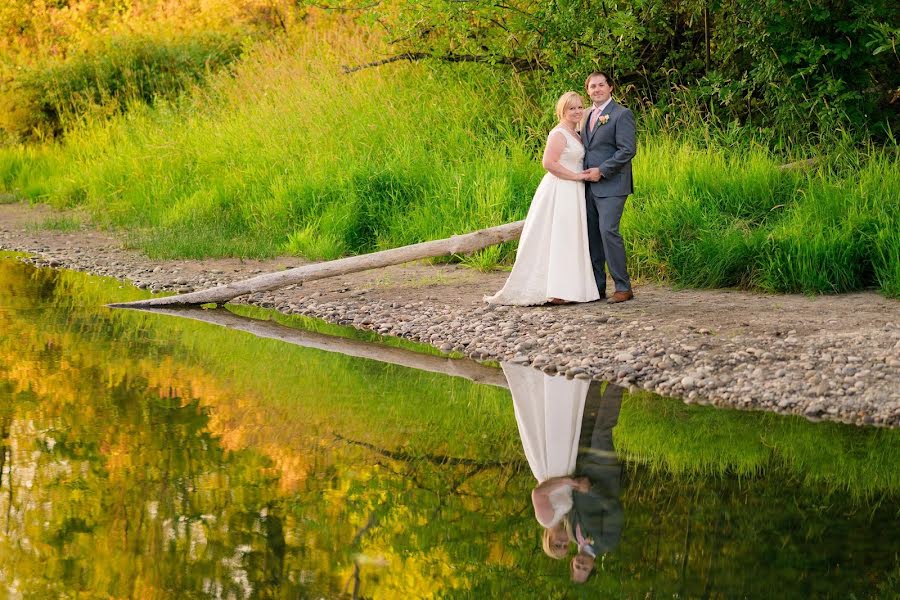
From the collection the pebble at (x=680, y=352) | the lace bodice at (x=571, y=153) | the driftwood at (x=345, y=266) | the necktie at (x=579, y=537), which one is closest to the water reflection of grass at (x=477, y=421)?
the pebble at (x=680, y=352)

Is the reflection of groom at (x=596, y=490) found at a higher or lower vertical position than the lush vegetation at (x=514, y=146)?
lower

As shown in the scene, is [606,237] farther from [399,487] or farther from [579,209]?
[399,487]

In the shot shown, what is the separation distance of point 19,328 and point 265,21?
15711 mm

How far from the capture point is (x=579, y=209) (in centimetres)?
1029

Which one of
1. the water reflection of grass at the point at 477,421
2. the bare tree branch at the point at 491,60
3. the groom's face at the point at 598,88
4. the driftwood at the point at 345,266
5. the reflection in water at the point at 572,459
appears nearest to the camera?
the reflection in water at the point at 572,459

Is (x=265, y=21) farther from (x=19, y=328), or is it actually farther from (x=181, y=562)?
(x=181, y=562)

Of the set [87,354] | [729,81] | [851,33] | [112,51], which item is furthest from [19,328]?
[112,51]

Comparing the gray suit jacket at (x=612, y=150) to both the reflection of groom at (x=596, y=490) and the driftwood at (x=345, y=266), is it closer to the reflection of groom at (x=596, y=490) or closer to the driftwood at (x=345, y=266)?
the driftwood at (x=345, y=266)

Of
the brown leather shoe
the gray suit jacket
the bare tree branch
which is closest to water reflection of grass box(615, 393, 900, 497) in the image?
the brown leather shoe

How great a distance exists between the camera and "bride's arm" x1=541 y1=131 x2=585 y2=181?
10164 millimetres

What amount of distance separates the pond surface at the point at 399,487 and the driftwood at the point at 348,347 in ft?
0.35

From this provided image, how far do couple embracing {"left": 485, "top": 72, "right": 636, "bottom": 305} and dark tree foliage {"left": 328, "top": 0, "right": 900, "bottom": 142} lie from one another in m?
3.42

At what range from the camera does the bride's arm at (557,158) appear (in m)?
10.2

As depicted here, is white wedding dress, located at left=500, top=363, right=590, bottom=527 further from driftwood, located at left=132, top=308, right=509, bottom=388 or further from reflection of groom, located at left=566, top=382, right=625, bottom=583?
driftwood, located at left=132, top=308, right=509, bottom=388
